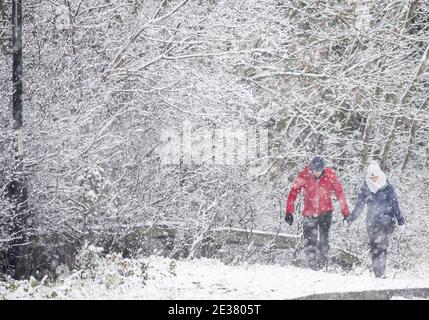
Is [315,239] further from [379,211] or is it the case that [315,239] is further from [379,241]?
[379,211]

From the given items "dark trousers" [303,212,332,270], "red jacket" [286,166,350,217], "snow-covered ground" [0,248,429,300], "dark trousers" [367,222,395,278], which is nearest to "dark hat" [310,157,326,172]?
"red jacket" [286,166,350,217]

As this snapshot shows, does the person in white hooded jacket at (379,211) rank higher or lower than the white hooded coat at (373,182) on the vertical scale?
lower

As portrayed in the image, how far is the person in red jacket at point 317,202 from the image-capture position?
1241cm

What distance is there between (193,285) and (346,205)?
3.57 metres

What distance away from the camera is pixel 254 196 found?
1666cm

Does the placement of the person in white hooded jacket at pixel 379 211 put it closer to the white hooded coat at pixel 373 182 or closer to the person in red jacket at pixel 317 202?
the white hooded coat at pixel 373 182

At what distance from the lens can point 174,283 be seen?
10258mm

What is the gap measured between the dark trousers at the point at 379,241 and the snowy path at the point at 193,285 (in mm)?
1425

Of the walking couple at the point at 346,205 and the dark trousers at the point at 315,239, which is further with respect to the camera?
the dark trousers at the point at 315,239

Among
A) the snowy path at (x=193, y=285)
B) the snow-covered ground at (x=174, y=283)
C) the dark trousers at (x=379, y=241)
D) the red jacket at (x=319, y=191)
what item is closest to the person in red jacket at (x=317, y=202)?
the red jacket at (x=319, y=191)

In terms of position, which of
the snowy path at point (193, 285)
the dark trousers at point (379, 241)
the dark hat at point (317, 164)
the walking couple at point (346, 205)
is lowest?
the snowy path at point (193, 285)

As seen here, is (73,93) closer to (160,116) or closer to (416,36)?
(160,116)

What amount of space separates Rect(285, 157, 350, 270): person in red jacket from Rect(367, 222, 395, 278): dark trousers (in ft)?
1.69
